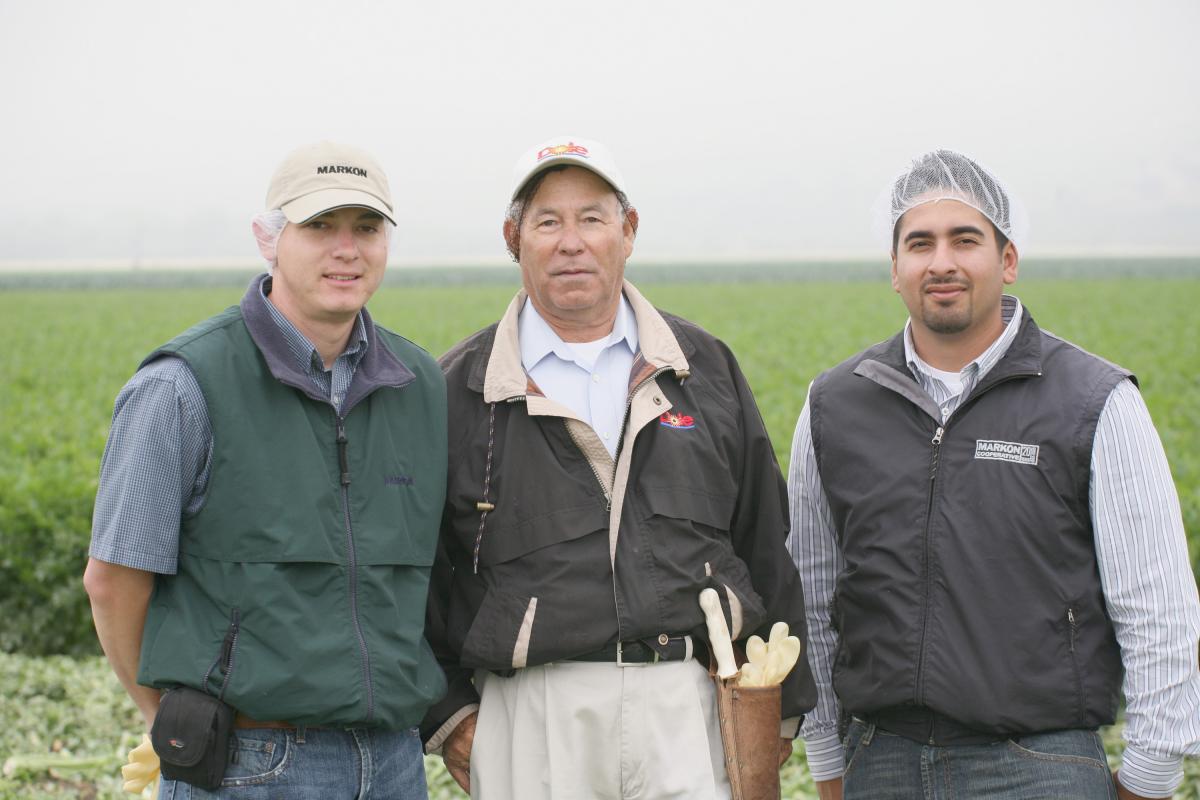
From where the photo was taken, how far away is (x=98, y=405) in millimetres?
15625

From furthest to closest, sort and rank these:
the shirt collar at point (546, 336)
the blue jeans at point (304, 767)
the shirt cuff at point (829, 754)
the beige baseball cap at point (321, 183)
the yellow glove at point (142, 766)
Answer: the shirt cuff at point (829, 754) < the shirt collar at point (546, 336) < the yellow glove at point (142, 766) < the beige baseball cap at point (321, 183) < the blue jeans at point (304, 767)

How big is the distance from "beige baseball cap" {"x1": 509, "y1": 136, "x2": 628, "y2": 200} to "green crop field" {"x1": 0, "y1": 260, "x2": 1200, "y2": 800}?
305cm

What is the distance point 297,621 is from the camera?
2.55 m

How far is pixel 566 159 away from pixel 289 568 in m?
1.24

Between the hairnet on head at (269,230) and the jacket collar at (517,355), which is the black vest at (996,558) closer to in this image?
the jacket collar at (517,355)

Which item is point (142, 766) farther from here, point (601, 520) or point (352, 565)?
point (601, 520)

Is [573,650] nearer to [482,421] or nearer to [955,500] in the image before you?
[482,421]

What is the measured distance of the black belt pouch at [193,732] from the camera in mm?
2488

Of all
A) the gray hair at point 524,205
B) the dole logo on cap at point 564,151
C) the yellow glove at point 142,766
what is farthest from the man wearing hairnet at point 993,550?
the yellow glove at point 142,766

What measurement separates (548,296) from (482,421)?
0.37 metres

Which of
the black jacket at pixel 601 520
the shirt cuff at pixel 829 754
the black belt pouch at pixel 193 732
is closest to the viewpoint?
the black belt pouch at pixel 193 732

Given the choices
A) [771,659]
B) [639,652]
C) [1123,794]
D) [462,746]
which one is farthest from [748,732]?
[1123,794]

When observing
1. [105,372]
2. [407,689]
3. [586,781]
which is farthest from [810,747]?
[105,372]

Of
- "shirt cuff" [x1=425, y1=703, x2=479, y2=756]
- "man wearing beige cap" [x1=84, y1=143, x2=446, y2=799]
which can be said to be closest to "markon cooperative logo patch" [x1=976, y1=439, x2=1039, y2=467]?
"man wearing beige cap" [x1=84, y1=143, x2=446, y2=799]
